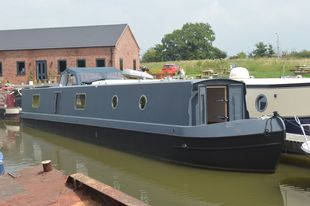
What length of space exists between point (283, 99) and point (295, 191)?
3.14 m

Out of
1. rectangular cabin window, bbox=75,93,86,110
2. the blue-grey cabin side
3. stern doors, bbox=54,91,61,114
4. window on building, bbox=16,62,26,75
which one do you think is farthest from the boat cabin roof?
window on building, bbox=16,62,26,75

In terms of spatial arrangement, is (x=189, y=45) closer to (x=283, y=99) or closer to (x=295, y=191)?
(x=283, y=99)

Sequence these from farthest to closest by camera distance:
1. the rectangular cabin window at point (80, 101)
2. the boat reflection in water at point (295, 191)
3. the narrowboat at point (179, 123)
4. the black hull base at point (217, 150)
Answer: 1. the rectangular cabin window at point (80, 101)
2. the narrowboat at point (179, 123)
3. the black hull base at point (217, 150)
4. the boat reflection in water at point (295, 191)

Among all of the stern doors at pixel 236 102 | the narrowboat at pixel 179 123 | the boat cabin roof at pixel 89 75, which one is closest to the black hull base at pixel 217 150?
the narrowboat at pixel 179 123

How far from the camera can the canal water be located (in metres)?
8.30

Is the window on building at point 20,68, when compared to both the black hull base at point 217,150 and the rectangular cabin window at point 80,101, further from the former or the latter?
the black hull base at point 217,150

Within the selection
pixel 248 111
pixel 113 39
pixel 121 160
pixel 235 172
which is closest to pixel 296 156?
pixel 248 111

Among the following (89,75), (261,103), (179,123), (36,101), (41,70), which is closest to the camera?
(179,123)

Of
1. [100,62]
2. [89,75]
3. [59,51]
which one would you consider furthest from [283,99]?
[59,51]

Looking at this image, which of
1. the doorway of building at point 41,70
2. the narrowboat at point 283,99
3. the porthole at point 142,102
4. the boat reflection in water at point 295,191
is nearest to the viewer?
the boat reflection in water at point 295,191

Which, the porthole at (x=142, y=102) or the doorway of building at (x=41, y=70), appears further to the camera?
the doorway of building at (x=41, y=70)

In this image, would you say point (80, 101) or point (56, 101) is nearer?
point (80, 101)

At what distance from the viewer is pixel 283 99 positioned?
445 inches

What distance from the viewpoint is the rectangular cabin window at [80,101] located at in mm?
14961
